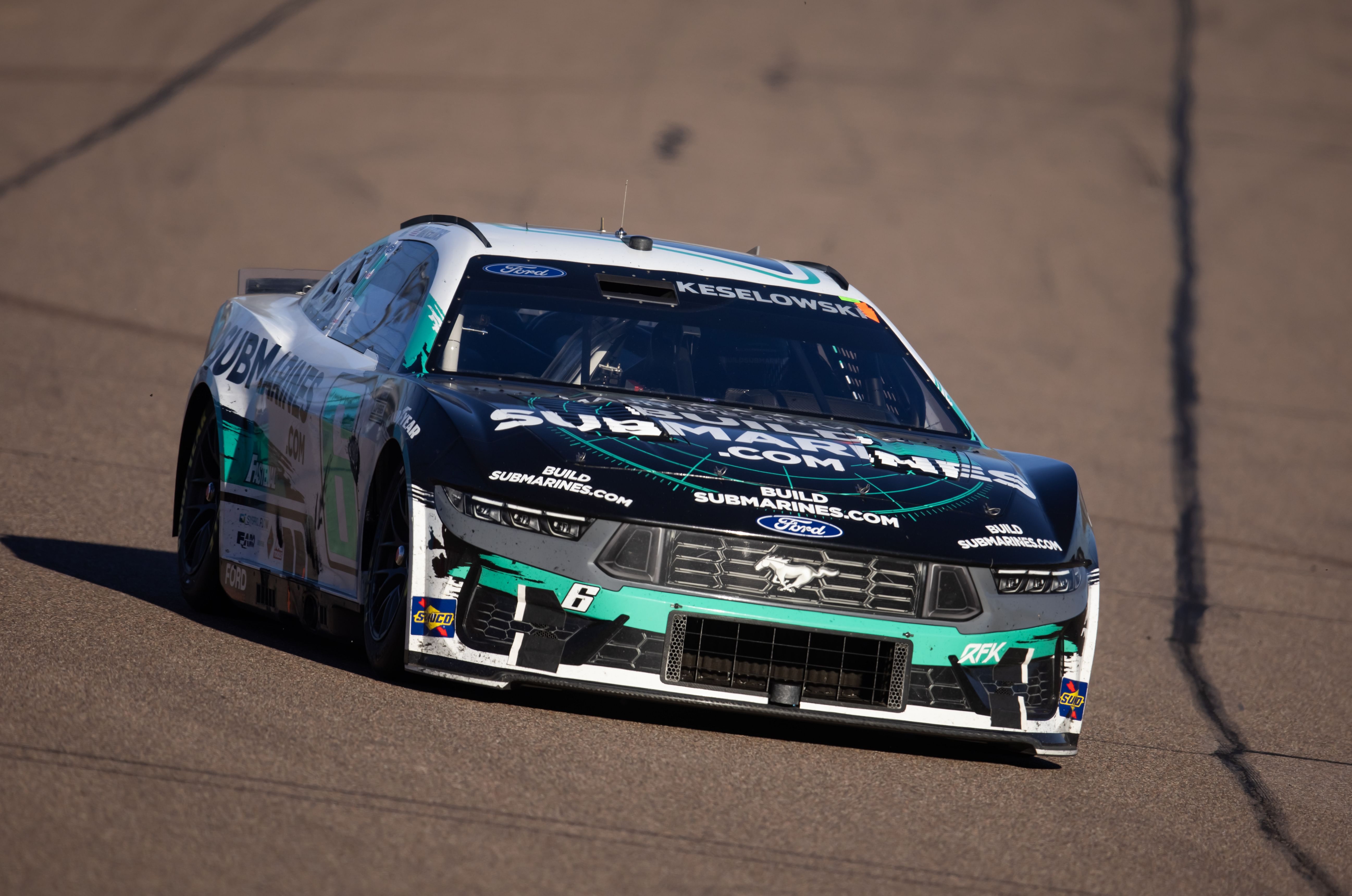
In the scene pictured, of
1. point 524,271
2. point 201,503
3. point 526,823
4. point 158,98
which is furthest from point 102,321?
point 526,823

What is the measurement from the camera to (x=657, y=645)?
17.8ft

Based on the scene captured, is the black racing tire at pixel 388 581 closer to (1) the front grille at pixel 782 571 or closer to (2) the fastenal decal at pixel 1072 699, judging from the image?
(1) the front grille at pixel 782 571

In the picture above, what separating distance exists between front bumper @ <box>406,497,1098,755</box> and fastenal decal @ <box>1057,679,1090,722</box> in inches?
15.2

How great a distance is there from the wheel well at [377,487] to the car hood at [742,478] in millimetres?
190

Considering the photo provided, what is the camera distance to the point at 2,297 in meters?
17.4

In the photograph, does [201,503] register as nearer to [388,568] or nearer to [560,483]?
[388,568]

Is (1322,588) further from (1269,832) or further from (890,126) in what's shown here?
(890,126)

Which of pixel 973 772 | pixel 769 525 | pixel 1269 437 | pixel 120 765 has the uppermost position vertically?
pixel 769 525

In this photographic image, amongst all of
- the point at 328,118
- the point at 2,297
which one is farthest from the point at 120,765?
the point at 328,118

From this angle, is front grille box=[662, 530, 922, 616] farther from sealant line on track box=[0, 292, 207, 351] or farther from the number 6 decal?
sealant line on track box=[0, 292, 207, 351]

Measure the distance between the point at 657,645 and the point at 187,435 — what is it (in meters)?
3.32

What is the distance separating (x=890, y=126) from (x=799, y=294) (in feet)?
59.5

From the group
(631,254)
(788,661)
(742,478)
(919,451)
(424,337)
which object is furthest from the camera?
(631,254)

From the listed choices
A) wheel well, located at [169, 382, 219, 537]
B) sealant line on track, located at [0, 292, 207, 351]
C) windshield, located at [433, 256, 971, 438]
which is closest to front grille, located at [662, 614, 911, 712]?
windshield, located at [433, 256, 971, 438]
